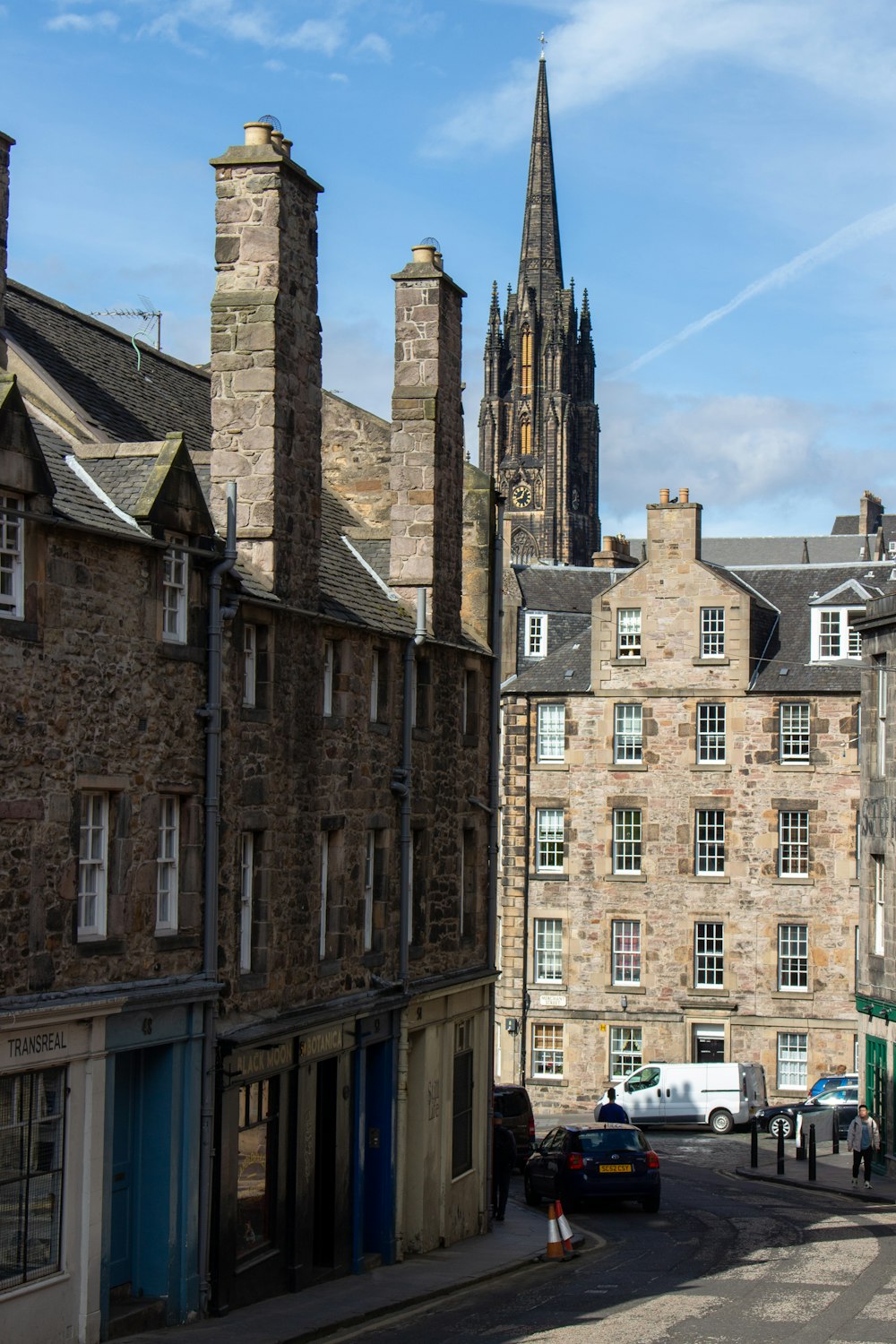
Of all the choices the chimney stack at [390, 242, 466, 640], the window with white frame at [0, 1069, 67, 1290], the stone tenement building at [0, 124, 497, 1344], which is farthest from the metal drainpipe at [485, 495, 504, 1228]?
the window with white frame at [0, 1069, 67, 1290]

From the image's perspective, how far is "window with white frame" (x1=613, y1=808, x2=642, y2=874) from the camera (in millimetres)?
51469

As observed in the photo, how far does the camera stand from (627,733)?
51.7 m

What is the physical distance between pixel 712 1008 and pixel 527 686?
33.1 ft

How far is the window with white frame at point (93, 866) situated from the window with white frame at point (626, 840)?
3399cm

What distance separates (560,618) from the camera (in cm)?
5469

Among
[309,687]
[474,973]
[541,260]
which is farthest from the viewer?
[541,260]

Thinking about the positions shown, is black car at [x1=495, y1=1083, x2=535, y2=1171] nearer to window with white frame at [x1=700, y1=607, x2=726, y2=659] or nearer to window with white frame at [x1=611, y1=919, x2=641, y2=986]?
window with white frame at [x1=611, y1=919, x2=641, y2=986]

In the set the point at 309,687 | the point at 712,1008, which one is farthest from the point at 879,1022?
the point at 309,687

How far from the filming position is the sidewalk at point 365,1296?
18688 millimetres

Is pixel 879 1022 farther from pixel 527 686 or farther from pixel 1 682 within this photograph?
pixel 1 682

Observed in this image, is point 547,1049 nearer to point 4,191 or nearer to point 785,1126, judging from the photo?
point 785,1126

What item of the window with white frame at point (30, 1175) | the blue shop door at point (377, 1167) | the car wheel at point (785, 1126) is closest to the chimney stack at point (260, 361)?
the window with white frame at point (30, 1175)

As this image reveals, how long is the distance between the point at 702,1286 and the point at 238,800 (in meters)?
8.16

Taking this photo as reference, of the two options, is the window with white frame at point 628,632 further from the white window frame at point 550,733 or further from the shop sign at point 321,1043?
the shop sign at point 321,1043
